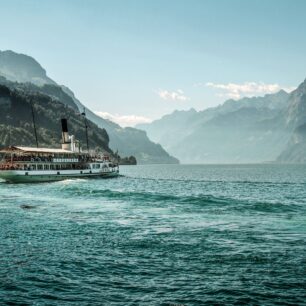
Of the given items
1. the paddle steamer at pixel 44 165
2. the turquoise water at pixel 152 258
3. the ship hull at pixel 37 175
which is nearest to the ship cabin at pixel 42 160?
the paddle steamer at pixel 44 165

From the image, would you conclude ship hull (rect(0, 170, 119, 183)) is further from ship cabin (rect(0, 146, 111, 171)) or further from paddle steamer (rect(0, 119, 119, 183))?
ship cabin (rect(0, 146, 111, 171))

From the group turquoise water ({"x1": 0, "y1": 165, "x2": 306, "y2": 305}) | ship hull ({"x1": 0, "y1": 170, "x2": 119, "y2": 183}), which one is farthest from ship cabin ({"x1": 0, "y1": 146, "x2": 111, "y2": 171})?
turquoise water ({"x1": 0, "y1": 165, "x2": 306, "y2": 305})

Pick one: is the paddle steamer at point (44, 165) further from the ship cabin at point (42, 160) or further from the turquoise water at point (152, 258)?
the turquoise water at point (152, 258)

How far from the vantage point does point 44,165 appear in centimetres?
13162

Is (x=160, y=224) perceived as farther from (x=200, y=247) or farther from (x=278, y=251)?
(x=278, y=251)

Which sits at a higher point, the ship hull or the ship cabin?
the ship cabin

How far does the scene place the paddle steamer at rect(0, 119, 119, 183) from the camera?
123 m

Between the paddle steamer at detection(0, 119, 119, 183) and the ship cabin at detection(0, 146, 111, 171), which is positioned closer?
the paddle steamer at detection(0, 119, 119, 183)

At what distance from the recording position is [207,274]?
2634 centimetres

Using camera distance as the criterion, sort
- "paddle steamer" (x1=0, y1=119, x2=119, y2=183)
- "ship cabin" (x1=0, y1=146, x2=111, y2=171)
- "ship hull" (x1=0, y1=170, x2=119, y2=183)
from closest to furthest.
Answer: "ship hull" (x1=0, y1=170, x2=119, y2=183) < "paddle steamer" (x1=0, y1=119, x2=119, y2=183) < "ship cabin" (x1=0, y1=146, x2=111, y2=171)

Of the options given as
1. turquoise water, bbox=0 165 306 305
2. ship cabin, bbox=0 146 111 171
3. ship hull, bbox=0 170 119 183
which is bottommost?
turquoise water, bbox=0 165 306 305

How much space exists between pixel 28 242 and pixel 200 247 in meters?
15.1

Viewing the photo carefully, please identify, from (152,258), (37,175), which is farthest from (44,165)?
(152,258)

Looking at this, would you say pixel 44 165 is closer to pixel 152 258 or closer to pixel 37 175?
pixel 37 175
